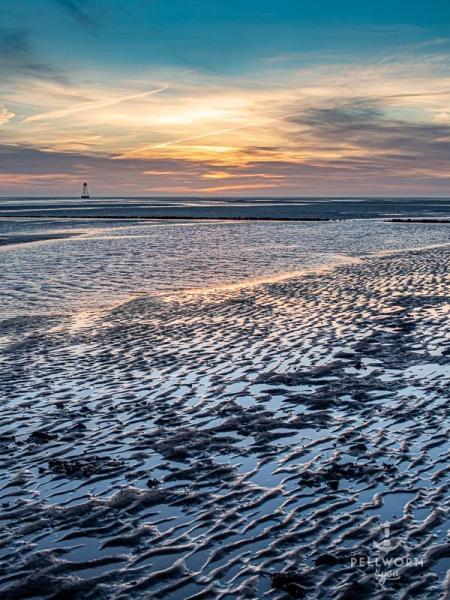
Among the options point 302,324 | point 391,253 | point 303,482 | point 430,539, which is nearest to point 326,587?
point 430,539

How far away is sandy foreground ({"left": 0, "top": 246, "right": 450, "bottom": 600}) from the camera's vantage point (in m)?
7.00

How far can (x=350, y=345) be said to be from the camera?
1761 centimetres

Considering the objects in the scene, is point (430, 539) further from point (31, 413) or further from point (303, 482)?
point (31, 413)

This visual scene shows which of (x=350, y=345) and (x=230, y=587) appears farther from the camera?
(x=350, y=345)

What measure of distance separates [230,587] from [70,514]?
2669 mm

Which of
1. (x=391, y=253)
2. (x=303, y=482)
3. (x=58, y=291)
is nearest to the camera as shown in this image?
(x=303, y=482)

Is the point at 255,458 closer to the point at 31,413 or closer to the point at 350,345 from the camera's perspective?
the point at 31,413

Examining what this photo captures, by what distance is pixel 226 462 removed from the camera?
9.98 m

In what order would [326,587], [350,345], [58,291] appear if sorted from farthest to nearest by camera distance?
1. [58,291]
2. [350,345]
3. [326,587]

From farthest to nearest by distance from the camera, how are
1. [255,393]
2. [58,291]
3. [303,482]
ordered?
[58,291]
[255,393]
[303,482]

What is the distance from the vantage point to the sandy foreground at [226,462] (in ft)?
23.0

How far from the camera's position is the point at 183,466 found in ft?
32.3

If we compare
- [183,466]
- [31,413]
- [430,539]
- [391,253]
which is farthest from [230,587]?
[391,253]

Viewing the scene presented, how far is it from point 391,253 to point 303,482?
3932cm
